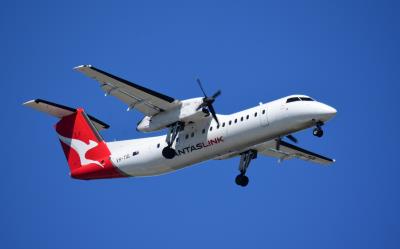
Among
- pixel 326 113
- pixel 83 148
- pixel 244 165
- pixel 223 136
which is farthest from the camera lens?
pixel 83 148

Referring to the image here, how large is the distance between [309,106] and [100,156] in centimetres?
756

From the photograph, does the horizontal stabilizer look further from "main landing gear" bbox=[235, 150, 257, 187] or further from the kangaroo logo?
"main landing gear" bbox=[235, 150, 257, 187]

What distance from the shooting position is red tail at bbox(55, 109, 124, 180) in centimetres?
2231

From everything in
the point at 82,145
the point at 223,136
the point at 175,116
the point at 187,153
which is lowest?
the point at 187,153

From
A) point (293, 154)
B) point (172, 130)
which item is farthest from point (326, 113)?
point (293, 154)

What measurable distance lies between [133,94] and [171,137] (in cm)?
176

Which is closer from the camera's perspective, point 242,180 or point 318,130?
point 318,130

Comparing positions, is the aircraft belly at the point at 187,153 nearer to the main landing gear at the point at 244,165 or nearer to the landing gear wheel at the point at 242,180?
the main landing gear at the point at 244,165

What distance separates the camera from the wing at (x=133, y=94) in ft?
64.1

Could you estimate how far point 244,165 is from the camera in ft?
72.6

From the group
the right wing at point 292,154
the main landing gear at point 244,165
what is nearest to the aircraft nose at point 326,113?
the main landing gear at point 244,165

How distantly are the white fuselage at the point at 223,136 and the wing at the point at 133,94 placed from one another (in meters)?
1.03

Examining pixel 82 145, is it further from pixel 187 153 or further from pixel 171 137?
pixel 187 153

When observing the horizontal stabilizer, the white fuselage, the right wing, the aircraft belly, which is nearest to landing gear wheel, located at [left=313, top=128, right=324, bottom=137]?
the white fuselage
